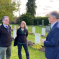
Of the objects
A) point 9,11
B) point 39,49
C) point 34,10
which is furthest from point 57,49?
point 34,10

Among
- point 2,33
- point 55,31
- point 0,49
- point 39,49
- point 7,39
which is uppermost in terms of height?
point 55,31

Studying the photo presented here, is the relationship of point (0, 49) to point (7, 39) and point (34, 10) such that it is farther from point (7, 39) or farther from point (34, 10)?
point (34, 10)

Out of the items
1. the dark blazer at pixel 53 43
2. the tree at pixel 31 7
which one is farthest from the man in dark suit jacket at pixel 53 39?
the tree at pixel 31 7

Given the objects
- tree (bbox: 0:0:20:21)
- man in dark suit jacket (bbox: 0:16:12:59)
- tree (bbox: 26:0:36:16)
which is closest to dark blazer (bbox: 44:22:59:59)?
man in dark suit jacket (bbox: 0:16:12:59)

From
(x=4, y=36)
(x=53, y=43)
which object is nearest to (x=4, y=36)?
(x=4, y=36)

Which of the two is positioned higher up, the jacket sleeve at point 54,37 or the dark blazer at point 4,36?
the jacket sleeve at point 54,37

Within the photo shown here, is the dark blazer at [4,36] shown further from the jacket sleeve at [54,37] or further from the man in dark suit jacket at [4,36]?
the jacket sleeve at [54,37]

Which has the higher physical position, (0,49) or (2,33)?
(2,33)

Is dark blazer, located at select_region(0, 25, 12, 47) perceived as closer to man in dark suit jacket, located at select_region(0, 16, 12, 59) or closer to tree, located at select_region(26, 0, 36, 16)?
man in dark suit jacket, located at select_region(0, 16, 12, 59)

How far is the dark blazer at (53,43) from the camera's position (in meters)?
2.25

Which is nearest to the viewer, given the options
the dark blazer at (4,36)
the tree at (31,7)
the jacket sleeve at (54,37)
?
the jacket sleeve at (54,37)

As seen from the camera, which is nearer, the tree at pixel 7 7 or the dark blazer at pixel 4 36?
the dark blazer at pixel 4 36

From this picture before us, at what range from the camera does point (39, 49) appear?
22.6ft

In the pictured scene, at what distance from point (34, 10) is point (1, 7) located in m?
38.1
